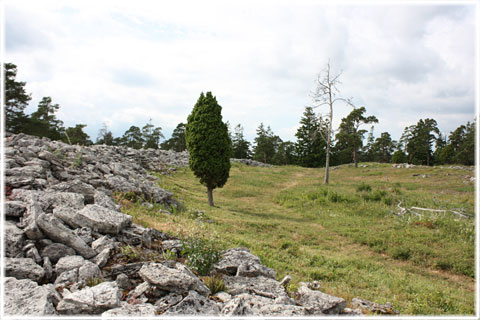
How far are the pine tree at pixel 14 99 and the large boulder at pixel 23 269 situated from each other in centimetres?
3396

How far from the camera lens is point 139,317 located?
338cm

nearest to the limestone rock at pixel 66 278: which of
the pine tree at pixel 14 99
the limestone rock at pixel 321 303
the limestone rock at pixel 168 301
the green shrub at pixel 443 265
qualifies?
the limestone rock at pixel 168 301

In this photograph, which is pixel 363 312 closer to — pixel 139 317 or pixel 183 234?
pixel 139 317

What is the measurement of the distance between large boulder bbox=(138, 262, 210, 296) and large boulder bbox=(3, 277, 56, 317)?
1.17 meters

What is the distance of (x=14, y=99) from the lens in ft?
104

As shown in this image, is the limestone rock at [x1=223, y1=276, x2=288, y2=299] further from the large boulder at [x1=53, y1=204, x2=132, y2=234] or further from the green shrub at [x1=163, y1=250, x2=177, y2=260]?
the large boulder at [x1=53, y1=204, x2=132, y2=234]

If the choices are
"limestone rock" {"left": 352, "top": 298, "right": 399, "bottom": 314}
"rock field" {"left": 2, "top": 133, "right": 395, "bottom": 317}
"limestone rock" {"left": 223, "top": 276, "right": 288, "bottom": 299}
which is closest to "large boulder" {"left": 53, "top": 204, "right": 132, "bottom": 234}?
"rock field" {"left": 2, "top": 133, "right": 395, "bottom": 317}

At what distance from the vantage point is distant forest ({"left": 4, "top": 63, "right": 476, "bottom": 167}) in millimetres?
35125

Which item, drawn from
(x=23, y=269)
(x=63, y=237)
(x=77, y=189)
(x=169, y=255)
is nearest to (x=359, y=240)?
(x=169, y=255)

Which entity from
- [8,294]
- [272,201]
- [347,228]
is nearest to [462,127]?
[272,201]

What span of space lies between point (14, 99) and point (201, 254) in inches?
1427

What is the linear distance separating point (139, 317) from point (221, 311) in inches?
39.7

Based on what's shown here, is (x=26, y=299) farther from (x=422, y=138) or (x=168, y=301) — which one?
(x=422, y=138)

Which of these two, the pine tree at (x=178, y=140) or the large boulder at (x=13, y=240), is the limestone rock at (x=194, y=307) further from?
the pine tree at (x=178, y=140)
